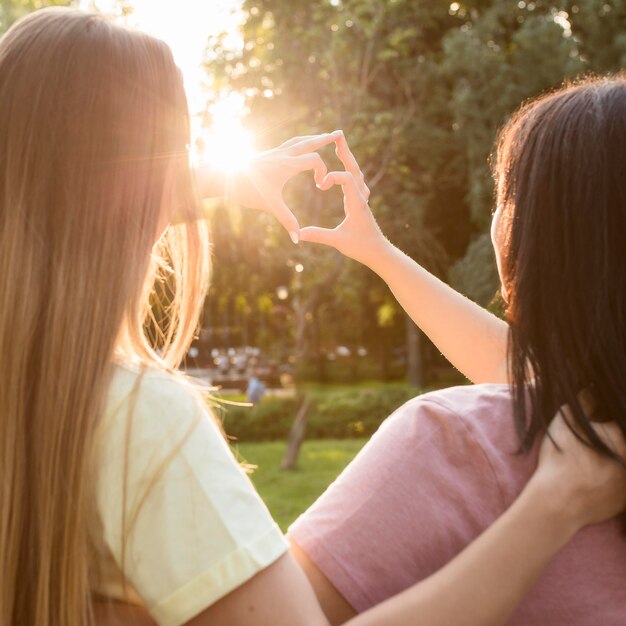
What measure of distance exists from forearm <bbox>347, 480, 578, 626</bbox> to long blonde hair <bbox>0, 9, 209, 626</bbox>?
1.43ft

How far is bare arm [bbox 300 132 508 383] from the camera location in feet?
6.87

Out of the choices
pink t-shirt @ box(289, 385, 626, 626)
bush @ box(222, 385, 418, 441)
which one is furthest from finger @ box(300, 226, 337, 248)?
bush @ box(222, 385, 418, 441)

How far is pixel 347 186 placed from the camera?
6.54 ft

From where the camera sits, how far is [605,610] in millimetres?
1319

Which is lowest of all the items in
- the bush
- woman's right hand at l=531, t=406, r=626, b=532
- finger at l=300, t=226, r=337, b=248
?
the bush

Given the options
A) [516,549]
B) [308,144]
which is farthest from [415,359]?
[516,549]

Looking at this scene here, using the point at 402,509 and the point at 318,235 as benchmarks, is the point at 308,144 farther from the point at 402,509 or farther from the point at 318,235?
the point at 402,509

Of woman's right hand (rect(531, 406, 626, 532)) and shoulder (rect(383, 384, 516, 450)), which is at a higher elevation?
shoulder (rect(383, 384, 516, 450))

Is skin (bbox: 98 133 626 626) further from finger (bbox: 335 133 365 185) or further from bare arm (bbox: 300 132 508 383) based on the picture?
finger (bbox: 335 133 365 185)

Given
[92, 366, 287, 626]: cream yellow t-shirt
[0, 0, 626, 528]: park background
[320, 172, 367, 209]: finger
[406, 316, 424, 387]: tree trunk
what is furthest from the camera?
[406, 316, 424, 387]: tree trunk

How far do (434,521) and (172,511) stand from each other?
388mm

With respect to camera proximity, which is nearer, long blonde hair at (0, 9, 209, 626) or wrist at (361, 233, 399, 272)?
long blonde hair at (0, 9, 209, 626)

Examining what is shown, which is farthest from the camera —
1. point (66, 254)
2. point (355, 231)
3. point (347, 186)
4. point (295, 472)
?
point (295, 472)

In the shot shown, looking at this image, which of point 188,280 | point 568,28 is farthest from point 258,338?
point 188,280
